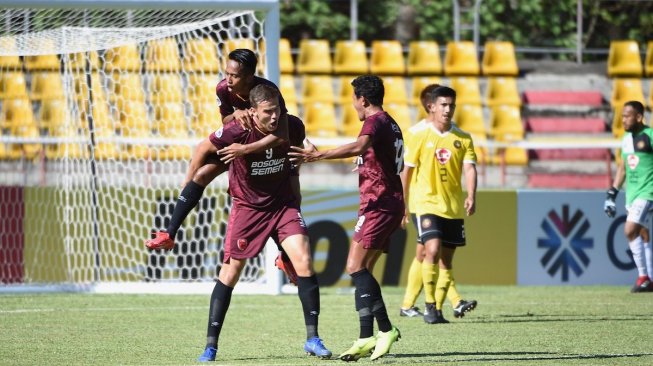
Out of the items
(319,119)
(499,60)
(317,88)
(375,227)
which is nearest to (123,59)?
(319,119)

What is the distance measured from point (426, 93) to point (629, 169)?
4003 millimetres

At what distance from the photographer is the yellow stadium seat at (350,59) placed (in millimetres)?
19875

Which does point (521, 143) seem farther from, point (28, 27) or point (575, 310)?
point (28, 27)

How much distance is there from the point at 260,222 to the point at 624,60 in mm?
14734

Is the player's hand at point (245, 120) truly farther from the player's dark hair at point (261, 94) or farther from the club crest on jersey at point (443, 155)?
the club crest on jersey at point (443, 155)

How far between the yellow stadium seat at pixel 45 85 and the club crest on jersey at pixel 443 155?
7.86m

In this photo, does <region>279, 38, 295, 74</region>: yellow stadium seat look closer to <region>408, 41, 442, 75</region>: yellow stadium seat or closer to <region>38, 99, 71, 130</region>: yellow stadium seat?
<region>408, 41, 442, 75</region>: yellow stadium seat

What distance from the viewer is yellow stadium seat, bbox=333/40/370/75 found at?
19.9 metres

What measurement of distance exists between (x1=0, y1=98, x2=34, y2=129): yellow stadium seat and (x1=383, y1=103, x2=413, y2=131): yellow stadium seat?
223 inches

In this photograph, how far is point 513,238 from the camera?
48.2ft

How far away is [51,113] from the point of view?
16.7 m

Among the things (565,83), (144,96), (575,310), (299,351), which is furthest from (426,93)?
(565,83)

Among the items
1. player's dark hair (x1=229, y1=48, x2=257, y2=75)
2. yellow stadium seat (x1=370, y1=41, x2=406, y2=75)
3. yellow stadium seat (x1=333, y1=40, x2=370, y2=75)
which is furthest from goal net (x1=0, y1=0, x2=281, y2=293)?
yellow stadium seat (x1=370, y1=41, x2=406, y2=75)

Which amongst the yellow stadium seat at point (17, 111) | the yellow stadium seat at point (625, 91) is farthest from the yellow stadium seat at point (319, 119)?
the yellow stadium seat at point (625, 91)
